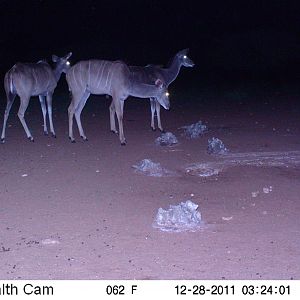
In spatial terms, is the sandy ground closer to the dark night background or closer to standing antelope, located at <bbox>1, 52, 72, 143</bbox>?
standing antelope, located at <bbox>1, 52, 72, 143</bbox>

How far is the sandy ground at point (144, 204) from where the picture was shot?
6.26 metres

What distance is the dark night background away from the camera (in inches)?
1153

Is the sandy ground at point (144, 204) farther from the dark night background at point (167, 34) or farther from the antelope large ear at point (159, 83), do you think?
the dark night background at point (167, 34)

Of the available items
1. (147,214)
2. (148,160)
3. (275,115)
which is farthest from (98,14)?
(147,214)

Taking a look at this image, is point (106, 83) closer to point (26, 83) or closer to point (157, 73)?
point (157, 73)

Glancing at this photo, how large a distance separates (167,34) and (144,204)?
28600mm

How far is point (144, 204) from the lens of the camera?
8.50 m

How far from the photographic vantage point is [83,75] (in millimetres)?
13203

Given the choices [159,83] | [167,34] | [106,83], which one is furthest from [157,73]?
[167,34]

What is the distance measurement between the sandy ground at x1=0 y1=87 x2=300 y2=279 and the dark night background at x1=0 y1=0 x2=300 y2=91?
12283mm

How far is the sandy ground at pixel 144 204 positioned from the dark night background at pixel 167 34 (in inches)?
484

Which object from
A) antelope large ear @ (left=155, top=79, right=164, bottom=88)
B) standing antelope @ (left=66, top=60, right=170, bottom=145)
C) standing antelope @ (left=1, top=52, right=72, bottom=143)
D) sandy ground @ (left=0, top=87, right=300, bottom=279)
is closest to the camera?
sandy ground @ (left=0, top=87, right=300, bottom=279)

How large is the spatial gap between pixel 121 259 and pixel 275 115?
1029 centimetres

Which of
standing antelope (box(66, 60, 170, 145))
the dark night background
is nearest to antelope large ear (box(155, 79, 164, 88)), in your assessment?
standing antelope (box(66, 60, 170, 145))
